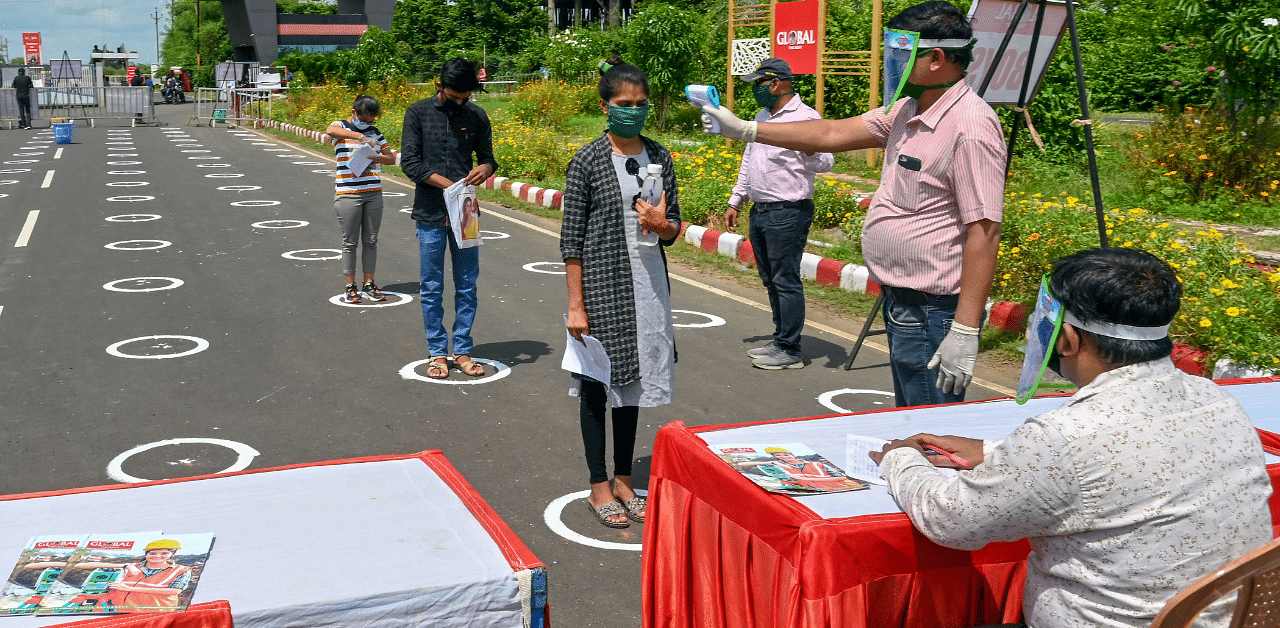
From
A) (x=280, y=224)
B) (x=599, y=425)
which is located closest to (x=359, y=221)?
(x=599, y=425)

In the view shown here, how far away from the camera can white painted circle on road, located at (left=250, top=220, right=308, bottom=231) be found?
12633 millimetres

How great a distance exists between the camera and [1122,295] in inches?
85.7

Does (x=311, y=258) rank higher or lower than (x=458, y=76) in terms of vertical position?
lower

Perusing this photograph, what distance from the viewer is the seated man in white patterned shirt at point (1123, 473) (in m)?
2.14

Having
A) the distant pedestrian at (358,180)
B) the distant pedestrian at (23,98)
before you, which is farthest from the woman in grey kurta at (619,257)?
the distant pedestrian at (23,98)

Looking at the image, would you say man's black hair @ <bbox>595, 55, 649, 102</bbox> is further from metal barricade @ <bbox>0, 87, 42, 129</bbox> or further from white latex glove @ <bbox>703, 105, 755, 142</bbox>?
metal barricade @ <bbox>0, 87, 42, 129</bbox>

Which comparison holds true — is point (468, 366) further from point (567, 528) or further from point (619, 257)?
point (619, 257)

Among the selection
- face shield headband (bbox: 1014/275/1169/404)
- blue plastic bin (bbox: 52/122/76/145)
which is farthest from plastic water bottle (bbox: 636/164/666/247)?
blue plastic bin (bbox: 52/122/76/145)

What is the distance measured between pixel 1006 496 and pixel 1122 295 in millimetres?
464

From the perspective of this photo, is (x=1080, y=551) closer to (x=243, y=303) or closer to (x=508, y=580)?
(x=508, y=580)

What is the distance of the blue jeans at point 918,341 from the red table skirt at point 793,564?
1045 millimetres

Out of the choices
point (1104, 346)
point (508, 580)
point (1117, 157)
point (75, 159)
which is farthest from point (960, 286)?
point (75, 159)

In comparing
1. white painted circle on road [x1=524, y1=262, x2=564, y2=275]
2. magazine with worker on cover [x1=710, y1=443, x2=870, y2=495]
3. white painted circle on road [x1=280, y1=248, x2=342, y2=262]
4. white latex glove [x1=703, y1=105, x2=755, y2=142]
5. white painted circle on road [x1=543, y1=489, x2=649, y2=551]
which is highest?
white latex glove [x1=703, y1=105, x2=755, y2=142]

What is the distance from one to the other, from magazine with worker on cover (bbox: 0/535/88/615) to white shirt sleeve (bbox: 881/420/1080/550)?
5.87ft
